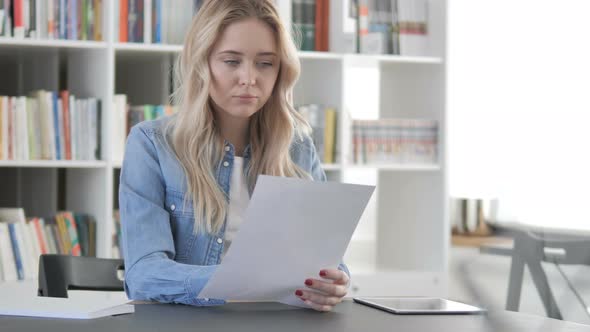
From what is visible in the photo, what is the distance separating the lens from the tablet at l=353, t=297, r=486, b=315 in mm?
1557

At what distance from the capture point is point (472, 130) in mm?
5895

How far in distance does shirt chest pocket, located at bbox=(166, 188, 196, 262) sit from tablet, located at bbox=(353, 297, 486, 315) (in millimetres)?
391

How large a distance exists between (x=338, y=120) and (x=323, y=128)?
0.07 meters

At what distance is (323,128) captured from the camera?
141 inches

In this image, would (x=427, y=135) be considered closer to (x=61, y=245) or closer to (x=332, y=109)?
(x=332, y=109)

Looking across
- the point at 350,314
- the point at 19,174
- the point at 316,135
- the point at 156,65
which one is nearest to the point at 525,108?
the point at 316,135

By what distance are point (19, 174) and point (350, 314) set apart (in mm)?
2396

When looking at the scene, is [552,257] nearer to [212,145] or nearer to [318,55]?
[212,145]

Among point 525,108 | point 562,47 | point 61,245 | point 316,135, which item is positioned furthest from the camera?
point 525,108

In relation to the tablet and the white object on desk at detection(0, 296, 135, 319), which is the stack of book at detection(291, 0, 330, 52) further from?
the white object on desk at detection(0, 296, 135, 319)

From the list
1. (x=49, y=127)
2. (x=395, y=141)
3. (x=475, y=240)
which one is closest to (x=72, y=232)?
(x=49, y=127)

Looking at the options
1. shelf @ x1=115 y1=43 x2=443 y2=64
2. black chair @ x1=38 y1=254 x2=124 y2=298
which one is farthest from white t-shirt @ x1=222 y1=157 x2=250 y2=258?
shelf @ x1=115 y1=43 x2=443 y2=64

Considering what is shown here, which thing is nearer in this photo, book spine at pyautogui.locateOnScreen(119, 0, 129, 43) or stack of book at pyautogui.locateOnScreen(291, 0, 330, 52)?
book spine at pyautogui.locateOnScreen(119, 0, 129, 43)

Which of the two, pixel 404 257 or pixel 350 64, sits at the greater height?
pixel 350 64
